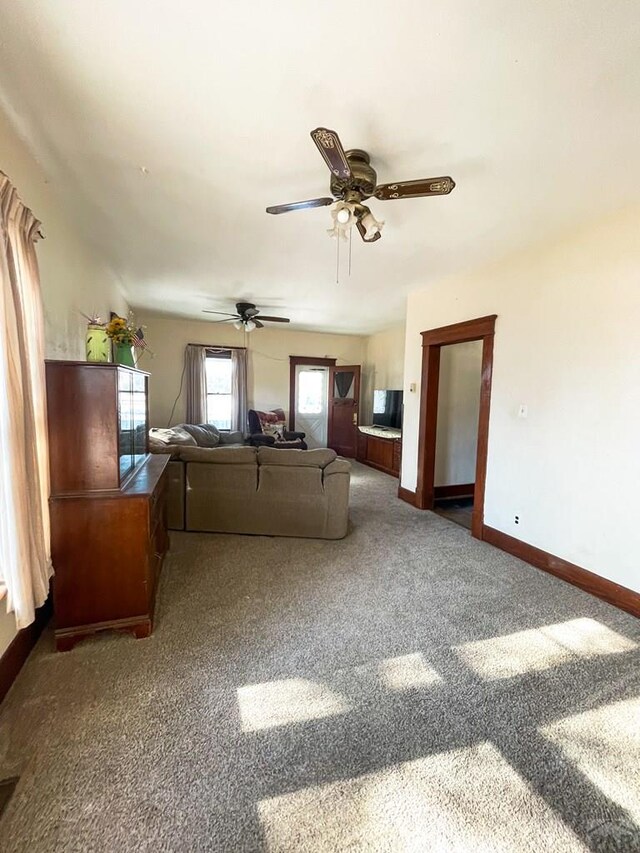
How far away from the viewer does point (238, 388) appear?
7090 mm

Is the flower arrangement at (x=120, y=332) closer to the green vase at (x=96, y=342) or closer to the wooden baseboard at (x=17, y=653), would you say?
the green vase at (x=96, y=342)

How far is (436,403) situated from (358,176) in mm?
3022

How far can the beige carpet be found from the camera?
1.21 m

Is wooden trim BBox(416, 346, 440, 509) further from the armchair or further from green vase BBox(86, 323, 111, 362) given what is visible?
green vase BBox(86, 323, 111, 362)

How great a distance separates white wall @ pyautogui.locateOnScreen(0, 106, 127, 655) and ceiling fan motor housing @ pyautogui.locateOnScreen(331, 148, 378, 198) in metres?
1.64

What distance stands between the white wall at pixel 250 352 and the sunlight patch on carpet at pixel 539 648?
5969mm

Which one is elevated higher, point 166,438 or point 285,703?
point 166,438

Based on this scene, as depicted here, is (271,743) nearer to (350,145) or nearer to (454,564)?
(454,564)

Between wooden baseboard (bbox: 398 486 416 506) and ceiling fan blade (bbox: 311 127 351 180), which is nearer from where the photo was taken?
ceiling fan blade (bbox: 311 127 351 180)

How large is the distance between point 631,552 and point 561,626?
2.47 feet

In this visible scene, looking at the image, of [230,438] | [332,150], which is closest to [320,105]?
[332,150]

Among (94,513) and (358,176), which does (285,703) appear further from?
(358,176)

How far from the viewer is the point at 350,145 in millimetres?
1916

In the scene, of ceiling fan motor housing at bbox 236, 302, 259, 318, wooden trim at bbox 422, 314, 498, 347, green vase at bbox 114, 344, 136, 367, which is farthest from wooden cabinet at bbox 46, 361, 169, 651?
ceiling fan motor housing at bbox 236, 302, 259, 318
